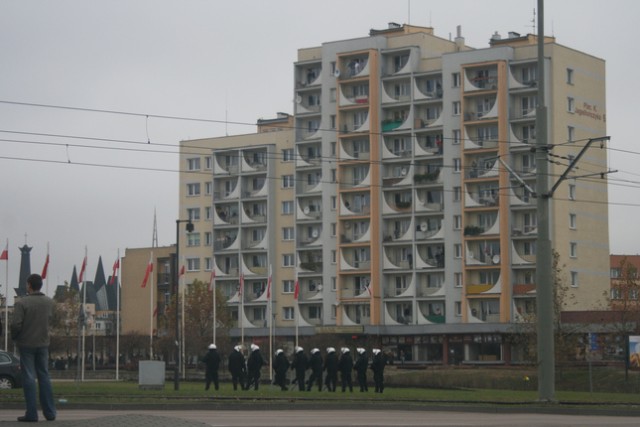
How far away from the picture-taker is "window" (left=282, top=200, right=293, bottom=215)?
123 meters

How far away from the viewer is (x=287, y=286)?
12250 cm

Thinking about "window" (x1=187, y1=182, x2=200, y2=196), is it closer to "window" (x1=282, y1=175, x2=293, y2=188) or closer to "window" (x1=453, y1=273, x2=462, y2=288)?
"window" (x1=282, y1=175, x2=293, y2=188)

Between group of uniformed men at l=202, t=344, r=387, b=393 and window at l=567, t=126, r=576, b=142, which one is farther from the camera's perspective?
window at l=567, t=126, r=576, b=142

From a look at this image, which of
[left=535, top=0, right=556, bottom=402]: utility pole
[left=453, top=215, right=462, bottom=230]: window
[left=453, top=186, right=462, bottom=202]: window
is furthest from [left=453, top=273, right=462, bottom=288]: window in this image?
[left=535, top=0, right=556, bottom=402]: utility pole

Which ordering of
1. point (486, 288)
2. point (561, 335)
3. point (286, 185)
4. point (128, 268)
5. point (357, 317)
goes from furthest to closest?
point (128, 268), point (286, 185), point (357, 317), point (486, 288), point (561, 335)

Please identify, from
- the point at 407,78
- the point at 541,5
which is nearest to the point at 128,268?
the point at 407,78

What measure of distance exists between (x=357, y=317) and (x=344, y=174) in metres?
12.9

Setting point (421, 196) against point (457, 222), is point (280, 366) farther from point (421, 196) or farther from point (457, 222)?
point (421, 196)

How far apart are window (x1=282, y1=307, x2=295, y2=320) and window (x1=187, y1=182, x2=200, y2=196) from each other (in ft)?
55.4

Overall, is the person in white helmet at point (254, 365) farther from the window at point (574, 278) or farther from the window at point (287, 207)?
the window at point (287, 207)

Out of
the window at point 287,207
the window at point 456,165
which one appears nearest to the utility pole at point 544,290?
the window at point 456,165

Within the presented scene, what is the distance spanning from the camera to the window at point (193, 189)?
130375mm

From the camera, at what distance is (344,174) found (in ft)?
380

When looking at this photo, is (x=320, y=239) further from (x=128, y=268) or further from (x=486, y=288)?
(x=128, y=268)
